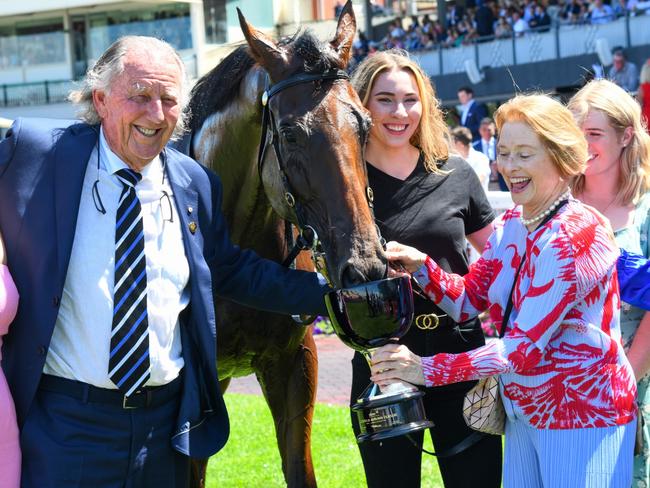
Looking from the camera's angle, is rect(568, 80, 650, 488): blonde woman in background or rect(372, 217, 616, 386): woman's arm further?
rect(568, 80, 650, 488): blonde woman in background

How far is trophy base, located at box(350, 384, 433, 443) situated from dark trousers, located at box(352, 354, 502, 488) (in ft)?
2.00

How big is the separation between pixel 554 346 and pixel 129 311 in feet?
4.27

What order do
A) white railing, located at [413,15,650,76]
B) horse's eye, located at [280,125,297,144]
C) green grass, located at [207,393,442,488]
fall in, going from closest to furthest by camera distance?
horse's eye, located at [280,125,297,144] → green grass, located at [207,393,442,488] → white railing, located at [413,15,650,76]

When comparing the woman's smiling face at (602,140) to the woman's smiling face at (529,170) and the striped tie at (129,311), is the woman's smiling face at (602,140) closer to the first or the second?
the woman's smiling face at (529,170)

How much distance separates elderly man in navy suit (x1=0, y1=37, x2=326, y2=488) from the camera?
2.73m

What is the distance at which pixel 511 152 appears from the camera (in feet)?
9.93

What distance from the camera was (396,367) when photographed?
2.91m

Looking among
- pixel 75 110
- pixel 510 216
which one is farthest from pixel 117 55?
pixel 510 216

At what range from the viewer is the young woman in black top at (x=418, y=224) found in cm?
354

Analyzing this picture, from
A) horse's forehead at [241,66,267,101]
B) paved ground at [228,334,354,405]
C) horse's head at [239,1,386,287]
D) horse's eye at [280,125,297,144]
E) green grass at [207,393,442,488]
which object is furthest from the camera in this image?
paved ground at [228,334,354,405]

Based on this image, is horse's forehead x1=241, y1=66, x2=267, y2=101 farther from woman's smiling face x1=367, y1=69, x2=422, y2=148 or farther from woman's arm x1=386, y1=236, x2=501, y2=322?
woman's arm x1=386, y1=236, x2=501, y2=322

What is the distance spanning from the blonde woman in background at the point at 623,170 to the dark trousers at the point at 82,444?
1.81m

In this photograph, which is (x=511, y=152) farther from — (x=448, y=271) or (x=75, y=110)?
(x=75, y=110)

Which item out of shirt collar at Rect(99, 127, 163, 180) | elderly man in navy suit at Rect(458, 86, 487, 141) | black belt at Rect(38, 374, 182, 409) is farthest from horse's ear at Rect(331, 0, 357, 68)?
elderly man in navy suit at Rect(458, 86, 487, 141)
